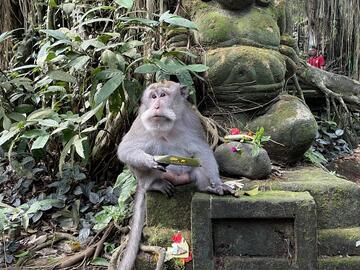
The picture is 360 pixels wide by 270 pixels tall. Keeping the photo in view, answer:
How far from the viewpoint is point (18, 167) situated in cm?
360

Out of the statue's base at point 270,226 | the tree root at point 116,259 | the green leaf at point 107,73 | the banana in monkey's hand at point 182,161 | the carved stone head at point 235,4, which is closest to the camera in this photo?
the banana in monkey's hand at point 182,161

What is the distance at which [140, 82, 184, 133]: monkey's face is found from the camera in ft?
8.54

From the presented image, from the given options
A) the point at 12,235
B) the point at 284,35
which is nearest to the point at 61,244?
the point at 12,235

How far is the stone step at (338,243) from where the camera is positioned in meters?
2.50

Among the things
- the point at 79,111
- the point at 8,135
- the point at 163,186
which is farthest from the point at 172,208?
the point at 79,111

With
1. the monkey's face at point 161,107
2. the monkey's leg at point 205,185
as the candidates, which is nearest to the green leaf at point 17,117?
the monkey's face at point 161,107

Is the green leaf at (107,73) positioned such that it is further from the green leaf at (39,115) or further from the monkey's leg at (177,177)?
the monkey's leg at (177,177)

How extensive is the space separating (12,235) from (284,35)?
7.92ft

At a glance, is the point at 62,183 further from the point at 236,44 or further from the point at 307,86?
the point at 307,86

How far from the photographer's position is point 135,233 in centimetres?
262

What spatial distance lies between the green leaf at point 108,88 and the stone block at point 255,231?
2.58 ft

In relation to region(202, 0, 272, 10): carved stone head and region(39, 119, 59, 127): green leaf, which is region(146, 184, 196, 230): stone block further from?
region(202, 0, 272, 10): carved stone head

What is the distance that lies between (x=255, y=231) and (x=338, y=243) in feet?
1.42

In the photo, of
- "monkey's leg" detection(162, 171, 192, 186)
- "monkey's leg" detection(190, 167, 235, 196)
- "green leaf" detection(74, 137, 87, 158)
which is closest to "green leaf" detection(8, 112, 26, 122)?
"green leaf" detection(74, 137, 87, 158)
